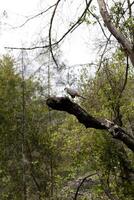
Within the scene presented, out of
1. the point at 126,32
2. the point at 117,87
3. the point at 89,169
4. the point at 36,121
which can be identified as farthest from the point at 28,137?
the point at 126,32

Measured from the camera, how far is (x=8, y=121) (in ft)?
107

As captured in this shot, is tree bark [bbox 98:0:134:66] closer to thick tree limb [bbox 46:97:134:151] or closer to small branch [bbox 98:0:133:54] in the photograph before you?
small branch [bbox 98:0:133:54]

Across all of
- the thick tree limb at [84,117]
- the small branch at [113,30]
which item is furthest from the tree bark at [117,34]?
the thick tree limb at [84,117]

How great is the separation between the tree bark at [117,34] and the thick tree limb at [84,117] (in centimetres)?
115

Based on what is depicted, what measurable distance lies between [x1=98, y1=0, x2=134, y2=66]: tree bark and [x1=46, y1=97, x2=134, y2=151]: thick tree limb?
115cm

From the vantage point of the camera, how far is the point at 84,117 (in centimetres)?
689

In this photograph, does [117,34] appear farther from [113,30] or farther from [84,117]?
[84,117]

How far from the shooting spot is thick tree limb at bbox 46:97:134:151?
657cm

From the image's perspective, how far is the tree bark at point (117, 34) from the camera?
7742 mm

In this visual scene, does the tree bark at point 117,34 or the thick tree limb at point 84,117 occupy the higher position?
the tree bark at point 117,34

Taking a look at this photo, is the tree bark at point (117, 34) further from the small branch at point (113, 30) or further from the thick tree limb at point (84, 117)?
the thick tree limb at point (84, 117)

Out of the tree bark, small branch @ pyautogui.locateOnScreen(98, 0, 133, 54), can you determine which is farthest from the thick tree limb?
small branch @ pyautogui.locateOnScreen(98, 0, 133, 54)

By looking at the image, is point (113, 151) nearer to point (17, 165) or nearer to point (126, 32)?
point (126, 32)

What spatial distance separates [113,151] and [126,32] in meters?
10.5
